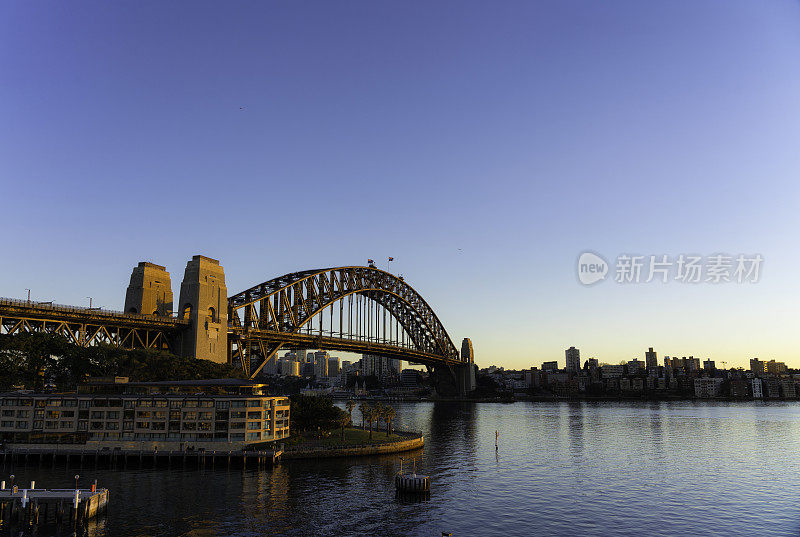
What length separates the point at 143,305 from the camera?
106000 mm

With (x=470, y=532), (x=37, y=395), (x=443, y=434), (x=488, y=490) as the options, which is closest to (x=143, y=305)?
(x=37, y=395)

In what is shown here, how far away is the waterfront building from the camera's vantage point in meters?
74.3

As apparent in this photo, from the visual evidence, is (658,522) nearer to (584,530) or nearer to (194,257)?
(584,530)

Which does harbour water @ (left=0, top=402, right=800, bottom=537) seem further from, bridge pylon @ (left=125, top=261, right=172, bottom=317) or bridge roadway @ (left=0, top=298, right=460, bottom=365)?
bridge pylon @ (left=125, top=261, right=172, bottom=317)

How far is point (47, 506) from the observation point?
48.3m

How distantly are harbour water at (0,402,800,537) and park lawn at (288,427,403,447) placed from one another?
16.8 feet

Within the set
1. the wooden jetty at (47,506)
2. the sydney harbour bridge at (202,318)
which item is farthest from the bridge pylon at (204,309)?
the wooden jetty at (47,506)

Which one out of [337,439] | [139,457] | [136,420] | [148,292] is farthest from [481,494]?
[148,292]

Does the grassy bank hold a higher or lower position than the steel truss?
lower

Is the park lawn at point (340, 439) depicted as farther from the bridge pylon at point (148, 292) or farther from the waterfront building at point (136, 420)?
the bridge pylon at point (148, 292)

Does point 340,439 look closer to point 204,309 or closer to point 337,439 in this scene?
point 337,439

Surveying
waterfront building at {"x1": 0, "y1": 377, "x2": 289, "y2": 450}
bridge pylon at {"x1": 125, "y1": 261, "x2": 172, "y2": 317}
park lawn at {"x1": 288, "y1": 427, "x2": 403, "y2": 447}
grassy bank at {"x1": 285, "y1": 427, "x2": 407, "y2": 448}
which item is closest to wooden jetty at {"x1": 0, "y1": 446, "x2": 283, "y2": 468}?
waterfront building at {"x1": 0, "y1": 377, "x2": 289, "y2": 450}

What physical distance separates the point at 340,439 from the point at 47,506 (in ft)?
143

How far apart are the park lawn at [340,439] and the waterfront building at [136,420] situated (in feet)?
25.0
